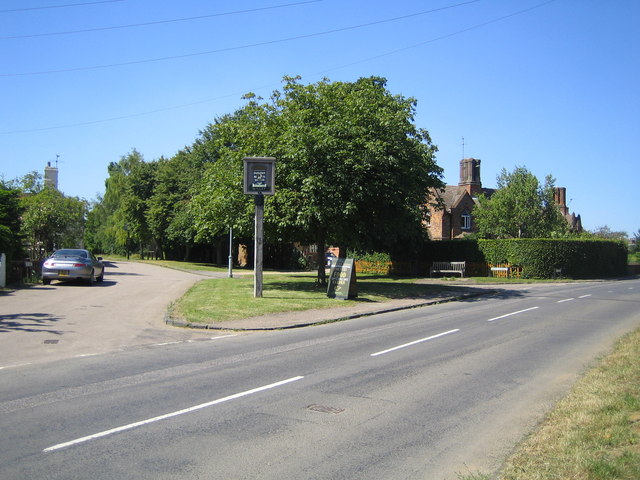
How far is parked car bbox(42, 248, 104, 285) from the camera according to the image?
67.8 ft

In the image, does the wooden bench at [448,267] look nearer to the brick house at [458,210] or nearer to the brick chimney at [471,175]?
the brick house at [458,210]

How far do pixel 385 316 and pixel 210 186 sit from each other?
10.8m

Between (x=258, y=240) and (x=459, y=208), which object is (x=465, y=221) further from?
(x=258, y=240)

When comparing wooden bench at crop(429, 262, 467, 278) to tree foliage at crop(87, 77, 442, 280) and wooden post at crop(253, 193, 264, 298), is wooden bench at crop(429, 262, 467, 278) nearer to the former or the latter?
tree foliage at crop(87, 77, 442, 280)

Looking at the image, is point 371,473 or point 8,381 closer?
point 371,473

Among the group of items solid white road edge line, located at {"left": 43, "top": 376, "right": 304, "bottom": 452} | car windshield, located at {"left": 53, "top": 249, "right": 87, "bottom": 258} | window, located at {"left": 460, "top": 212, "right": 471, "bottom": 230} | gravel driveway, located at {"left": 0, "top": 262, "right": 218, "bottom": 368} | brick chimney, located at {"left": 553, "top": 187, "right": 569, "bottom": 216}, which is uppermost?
brick chimney, located at {"left": 553, "top": 187, "right": 569, "bottom": 216}

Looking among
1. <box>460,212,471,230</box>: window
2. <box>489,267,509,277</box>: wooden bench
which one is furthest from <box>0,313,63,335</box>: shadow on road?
<box>460,212,471,230</box>: window

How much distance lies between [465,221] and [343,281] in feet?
132

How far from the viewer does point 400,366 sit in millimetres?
8734

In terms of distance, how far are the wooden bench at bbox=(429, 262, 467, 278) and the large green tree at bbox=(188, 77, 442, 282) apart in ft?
45.8

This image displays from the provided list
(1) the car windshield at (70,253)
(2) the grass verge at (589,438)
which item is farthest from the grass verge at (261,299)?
(2) the grass verge at (589,438)

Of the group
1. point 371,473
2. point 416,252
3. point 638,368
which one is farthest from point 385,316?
point 416,252

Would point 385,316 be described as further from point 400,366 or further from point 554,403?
point 554,403

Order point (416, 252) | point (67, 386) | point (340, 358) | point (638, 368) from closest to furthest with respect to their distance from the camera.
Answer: point (67, 386) < point (638, 368) < point (340, 358) < point (416, 252)
